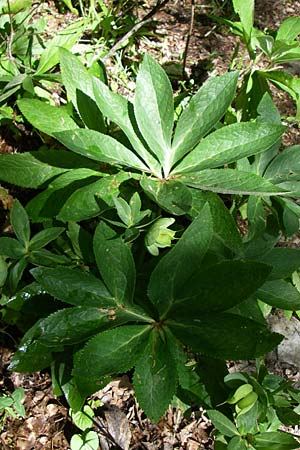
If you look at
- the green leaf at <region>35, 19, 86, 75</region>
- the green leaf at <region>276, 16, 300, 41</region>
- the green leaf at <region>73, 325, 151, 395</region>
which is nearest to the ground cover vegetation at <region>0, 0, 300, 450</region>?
the green leaf at <region>73, 325, 151, 395</region>

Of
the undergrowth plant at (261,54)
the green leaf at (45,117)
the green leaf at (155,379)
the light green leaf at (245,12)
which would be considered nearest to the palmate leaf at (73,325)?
the green leaf at (155,379)


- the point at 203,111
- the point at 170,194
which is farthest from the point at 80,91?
the point at 170,194

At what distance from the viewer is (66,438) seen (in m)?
1.64

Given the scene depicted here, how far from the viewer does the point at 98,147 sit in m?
1.40

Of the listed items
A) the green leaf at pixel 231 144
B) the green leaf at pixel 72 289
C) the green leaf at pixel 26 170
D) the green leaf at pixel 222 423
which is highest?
the green leaf at pixel 231 144

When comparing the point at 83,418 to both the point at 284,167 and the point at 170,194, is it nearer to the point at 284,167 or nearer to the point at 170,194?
the point at 170,194

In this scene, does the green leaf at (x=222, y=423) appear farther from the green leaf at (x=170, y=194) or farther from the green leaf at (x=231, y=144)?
the green leaf at (x=231, y=144)

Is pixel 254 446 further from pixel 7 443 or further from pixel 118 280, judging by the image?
pixel 7 443

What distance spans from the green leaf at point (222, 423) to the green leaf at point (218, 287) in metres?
0.30

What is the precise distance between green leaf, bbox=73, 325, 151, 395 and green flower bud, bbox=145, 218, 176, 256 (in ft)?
0.73

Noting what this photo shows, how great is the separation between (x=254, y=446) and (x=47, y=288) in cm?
70

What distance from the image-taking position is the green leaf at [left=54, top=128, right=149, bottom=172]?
4.43ft

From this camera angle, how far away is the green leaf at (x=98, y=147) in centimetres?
135

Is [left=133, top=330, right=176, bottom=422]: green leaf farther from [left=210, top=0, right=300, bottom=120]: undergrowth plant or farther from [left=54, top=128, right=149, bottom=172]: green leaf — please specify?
[left=210, top=0, right=300, bottom=120]: undergrowth plant
